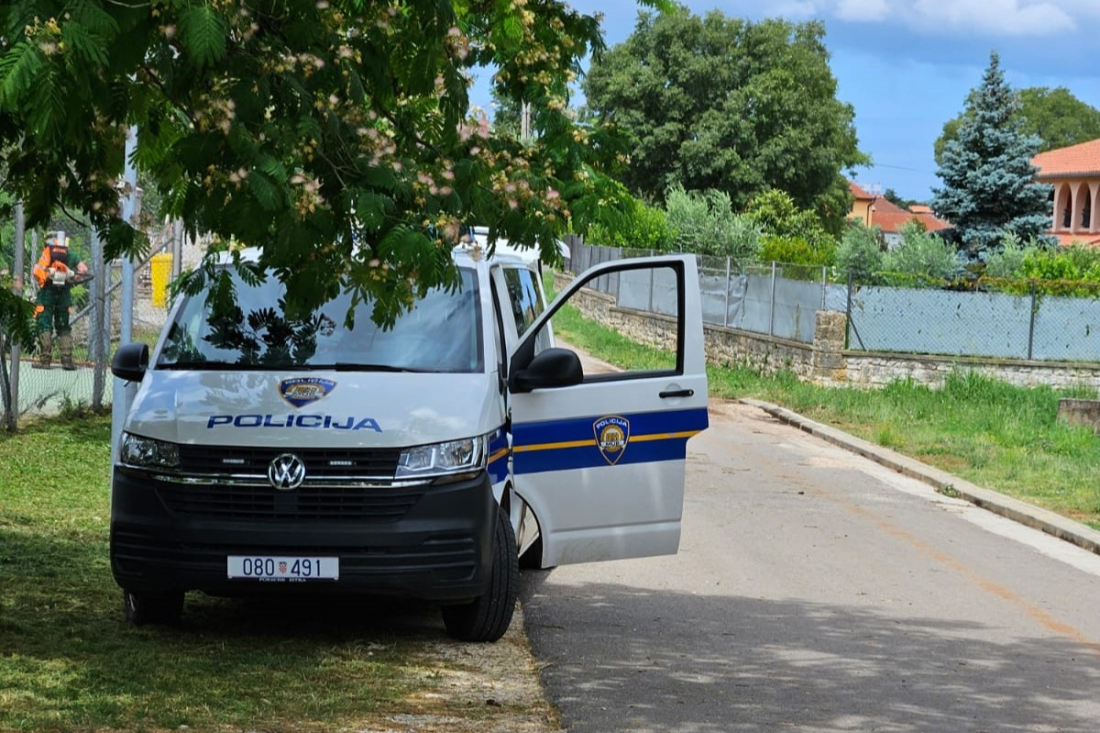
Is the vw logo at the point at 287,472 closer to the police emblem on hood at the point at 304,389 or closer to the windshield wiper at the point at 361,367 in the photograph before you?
the police emblem on hood at the point at 304,389

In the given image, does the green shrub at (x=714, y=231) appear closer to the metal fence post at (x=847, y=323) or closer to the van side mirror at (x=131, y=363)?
the metal fence post at (x=847, y=323)

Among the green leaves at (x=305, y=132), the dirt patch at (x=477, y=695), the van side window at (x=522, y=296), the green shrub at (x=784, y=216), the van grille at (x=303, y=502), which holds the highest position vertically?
the green shrub at (x=784, y=216)

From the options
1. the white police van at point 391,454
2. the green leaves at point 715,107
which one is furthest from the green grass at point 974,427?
the green leaves at point 715,107

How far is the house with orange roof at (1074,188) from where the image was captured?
67375mm

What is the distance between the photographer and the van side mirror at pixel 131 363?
342 inches

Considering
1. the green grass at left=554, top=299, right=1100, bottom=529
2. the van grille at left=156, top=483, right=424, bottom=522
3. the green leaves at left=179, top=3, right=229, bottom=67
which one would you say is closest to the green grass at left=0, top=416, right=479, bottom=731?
the van grille at left=156, top=483, right=424, bottom=522

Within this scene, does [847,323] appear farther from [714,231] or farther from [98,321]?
[714,231]

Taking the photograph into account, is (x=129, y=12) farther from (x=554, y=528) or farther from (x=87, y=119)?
(x=554, y=528)

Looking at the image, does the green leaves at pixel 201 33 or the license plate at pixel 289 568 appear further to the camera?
the license plate at pixel 289 568

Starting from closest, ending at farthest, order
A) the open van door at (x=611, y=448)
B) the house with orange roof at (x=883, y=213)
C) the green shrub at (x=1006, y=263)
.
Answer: the open van door at (x=611, y=448) < the green shrub at (x=1006, y=263) < the house with orange roof at (x=883, y=213)

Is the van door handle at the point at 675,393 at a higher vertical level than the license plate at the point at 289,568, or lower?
higher

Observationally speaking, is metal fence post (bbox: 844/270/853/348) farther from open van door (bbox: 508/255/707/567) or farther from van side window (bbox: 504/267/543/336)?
open van door (bbox: 508/255/707/567)

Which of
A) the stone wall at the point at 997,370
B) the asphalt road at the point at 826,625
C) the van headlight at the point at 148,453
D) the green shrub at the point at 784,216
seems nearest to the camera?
the asphalt road at the point at 826,625

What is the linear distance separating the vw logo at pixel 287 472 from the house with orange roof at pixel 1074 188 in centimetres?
6188
